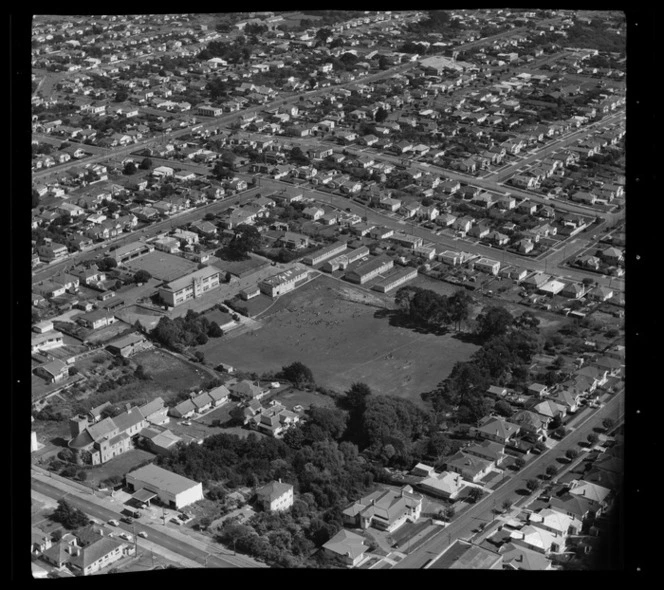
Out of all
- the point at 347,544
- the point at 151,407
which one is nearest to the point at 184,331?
the point at 151,407

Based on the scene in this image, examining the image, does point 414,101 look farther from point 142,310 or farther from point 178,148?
point 142,310

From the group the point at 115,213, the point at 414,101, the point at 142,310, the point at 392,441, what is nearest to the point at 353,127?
the point at 414,101

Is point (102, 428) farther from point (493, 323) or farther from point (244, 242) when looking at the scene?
point (244, 242)

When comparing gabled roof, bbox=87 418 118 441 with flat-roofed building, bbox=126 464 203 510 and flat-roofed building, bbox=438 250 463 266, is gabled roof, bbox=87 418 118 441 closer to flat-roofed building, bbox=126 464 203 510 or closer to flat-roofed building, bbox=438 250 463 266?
flat-roofed building, bbox=126 464 203 510

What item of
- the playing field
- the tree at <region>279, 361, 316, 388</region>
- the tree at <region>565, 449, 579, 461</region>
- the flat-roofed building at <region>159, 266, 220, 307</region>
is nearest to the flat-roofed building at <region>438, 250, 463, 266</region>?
the playing field

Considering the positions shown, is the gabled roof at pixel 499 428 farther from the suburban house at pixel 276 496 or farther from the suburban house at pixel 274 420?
the suburban house at pixel 276 496

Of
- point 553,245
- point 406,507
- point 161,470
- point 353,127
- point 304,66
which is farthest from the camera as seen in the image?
point 304,66
